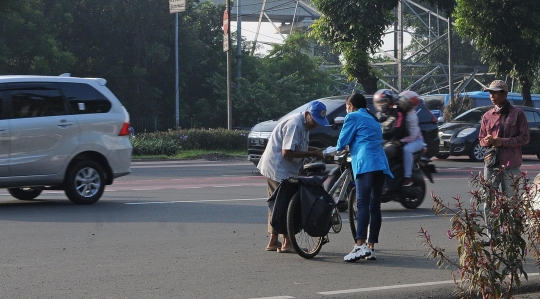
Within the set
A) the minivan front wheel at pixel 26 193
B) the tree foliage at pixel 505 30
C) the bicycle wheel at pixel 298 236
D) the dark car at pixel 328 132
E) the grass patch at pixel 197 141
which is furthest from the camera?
the tree foliage at pixel 505 30

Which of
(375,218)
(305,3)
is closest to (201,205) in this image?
(375,218)

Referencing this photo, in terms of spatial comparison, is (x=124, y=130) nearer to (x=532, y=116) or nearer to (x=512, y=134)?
(x=512, y=134)

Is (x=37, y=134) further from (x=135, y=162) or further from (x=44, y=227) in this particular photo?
(x=135, y=162)

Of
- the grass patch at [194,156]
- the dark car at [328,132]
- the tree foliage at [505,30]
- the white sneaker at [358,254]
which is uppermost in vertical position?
the tree foliage at [505,30]

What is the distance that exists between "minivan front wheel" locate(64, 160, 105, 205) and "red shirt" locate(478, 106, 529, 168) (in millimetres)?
6544

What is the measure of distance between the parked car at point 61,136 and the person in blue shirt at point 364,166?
575 centimetres

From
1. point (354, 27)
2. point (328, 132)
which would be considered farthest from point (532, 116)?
point (328, 132)

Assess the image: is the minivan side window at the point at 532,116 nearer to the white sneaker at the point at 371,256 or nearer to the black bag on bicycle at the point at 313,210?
the white sneaker at the point at 371,256

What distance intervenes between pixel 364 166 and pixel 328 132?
34.1 feet

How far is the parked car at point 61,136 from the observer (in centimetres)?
1241

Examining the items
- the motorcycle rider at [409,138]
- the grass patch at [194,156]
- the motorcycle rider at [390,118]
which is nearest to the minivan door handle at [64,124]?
the motorcycle rider at [390,118]

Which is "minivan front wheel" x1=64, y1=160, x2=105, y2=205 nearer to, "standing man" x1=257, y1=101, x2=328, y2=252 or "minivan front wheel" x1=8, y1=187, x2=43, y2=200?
"minivan front wheel" x1=8, y1=187, x2=43, y2=200

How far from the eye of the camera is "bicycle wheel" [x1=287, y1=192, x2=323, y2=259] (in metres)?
8.47

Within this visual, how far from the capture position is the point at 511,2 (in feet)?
106
